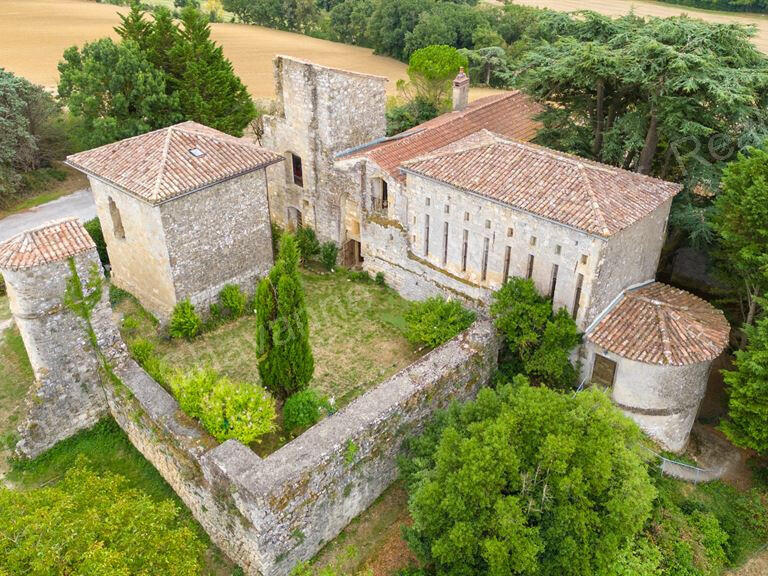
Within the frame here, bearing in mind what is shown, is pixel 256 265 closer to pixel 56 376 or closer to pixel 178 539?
pixel 56 376

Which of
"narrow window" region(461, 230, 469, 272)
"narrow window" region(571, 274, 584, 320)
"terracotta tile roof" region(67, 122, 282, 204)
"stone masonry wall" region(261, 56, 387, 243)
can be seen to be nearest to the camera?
"narrow window" region(571, 274, 584, 320)

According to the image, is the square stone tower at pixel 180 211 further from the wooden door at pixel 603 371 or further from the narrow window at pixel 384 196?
the wooden door at pixel 603 371

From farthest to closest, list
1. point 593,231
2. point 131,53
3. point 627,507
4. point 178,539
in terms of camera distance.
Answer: point 131,53 → point 593,231 → point 627,507 → point 178,539

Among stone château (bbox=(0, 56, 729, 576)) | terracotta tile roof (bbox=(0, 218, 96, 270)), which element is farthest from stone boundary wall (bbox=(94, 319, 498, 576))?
terracotta tile roof (bbox=(0, 218, 96, 270))

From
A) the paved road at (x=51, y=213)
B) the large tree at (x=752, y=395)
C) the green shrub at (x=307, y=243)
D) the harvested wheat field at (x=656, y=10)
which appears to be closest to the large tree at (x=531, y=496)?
the large tree at (x=752, y=395)

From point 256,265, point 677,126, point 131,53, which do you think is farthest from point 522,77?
point 131,53

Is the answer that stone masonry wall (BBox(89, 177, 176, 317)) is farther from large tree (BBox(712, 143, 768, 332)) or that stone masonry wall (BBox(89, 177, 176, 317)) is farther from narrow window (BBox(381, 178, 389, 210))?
large tree (BBox(712, 143, 768, 332))

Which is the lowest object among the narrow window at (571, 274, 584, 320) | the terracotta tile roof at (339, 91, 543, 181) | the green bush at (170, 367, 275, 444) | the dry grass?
the dry grass
